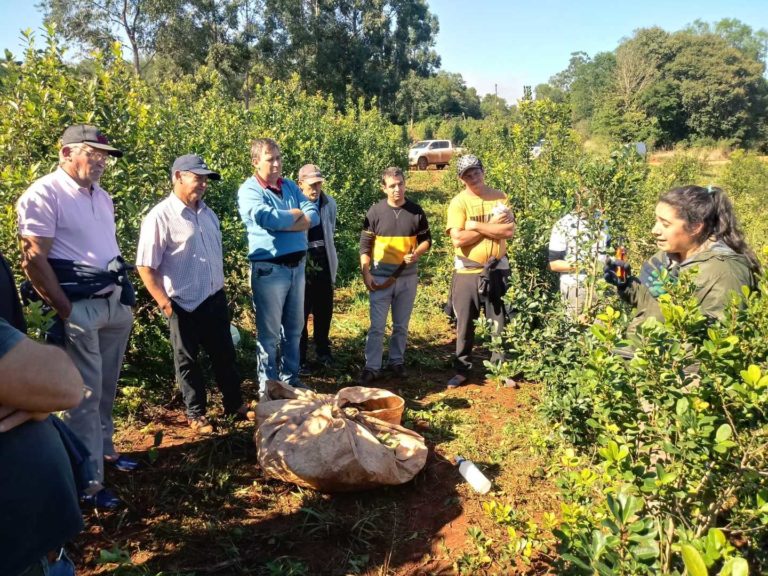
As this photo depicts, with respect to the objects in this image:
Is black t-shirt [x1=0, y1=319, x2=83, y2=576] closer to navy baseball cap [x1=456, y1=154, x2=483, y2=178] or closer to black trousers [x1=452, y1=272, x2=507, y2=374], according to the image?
black trousers [x1=452, y1=272, x2=507, y2=374]

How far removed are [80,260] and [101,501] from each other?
4.41 feet

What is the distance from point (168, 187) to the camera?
418 cm

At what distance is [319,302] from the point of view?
5109 mm

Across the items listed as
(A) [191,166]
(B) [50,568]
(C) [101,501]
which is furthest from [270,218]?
(B) [50,568]

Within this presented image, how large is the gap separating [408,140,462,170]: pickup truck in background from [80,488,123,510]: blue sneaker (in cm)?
2377

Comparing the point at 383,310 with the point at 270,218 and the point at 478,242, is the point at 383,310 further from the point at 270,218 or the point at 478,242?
the point at 270,218

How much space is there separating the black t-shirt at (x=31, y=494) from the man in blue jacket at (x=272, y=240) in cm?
240

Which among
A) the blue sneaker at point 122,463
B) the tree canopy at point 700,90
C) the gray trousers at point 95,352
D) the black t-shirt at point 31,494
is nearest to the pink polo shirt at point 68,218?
the gray trousers at point 95,352

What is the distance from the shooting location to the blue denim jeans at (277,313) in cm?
384

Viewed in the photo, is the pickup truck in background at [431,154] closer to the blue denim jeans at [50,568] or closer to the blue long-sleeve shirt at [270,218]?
the blue long-sleeve shirt at [270,218]

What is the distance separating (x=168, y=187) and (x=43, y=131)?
97 cm

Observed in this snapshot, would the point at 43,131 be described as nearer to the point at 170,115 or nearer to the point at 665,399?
the point at 170,115

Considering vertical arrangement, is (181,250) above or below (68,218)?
below

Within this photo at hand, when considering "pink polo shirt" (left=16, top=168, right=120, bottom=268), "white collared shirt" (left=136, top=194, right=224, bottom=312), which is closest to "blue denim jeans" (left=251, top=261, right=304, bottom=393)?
"white collared shirt" (left=136, top=194, right=224, bottom=312)
